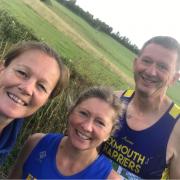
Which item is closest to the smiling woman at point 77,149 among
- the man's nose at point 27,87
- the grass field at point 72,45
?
the man's nose at point 27,87

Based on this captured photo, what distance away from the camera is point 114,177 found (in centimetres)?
311

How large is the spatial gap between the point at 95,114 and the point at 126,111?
83cm

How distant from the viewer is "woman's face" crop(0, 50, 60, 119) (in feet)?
10.4

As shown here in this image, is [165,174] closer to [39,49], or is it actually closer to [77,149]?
[77,149]

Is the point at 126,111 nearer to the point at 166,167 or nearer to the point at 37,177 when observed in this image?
the point at 166,167

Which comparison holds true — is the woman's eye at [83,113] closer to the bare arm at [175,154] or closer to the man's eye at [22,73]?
the man's eye at [22,73]

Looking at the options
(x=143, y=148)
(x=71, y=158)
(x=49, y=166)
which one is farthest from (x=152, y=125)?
(x=49, y=166)

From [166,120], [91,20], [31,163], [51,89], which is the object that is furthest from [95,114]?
[91,20]

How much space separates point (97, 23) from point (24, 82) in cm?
4935

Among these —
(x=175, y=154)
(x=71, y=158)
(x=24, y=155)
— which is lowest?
(x=24, y=155)

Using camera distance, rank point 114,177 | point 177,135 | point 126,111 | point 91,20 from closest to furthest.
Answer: point 114,177 → point 177,135 → point 126,111 → point 91,20

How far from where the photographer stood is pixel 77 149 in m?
3.29

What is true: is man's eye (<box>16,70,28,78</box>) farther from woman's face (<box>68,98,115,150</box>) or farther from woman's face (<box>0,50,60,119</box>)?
woman's face (<box>68,98,115,150</box>)

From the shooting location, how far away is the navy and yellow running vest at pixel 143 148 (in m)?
3.78
